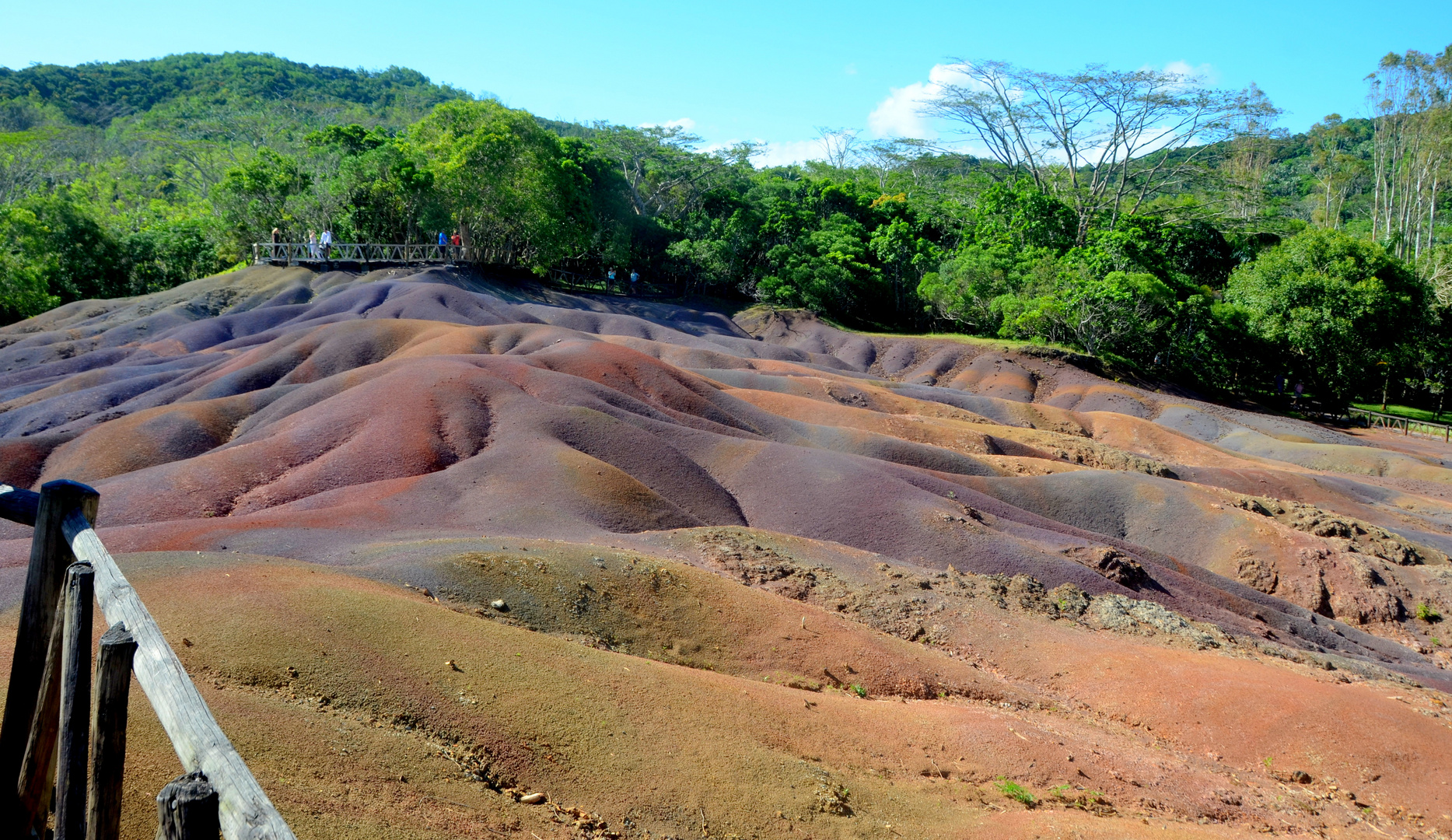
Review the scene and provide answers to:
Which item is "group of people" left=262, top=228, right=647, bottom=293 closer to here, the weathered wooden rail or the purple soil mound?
the purple soil mound

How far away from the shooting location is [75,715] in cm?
323

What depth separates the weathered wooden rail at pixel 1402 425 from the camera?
1601 inches

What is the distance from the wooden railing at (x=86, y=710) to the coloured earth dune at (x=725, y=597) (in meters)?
0.81

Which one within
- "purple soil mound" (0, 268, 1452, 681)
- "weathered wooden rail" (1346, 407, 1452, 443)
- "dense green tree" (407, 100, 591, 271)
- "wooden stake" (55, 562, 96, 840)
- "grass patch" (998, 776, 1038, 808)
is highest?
"dense green tree" (407, 100, 591, 271)

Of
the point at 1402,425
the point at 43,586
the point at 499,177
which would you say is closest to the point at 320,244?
the point at 499,177

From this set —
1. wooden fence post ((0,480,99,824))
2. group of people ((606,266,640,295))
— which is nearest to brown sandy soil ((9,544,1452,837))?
wooden fence post ((0,480,99,824))

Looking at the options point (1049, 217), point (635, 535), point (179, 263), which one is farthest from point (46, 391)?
point (1049, 217)

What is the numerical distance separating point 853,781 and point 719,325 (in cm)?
4966

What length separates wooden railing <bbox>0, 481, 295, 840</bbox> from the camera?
246 cm

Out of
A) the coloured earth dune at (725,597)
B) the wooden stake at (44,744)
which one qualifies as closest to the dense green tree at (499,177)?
the coloured earth dune at (725,597)

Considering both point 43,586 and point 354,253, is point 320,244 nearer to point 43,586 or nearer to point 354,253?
point 354,253

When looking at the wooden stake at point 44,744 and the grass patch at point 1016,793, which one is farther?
the grass patch at point 1016,793

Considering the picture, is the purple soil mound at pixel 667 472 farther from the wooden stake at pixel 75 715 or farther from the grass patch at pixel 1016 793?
the grass patch at pixel 1016 793

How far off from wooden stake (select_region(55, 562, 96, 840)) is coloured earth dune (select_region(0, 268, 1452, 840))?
1.35 meters
